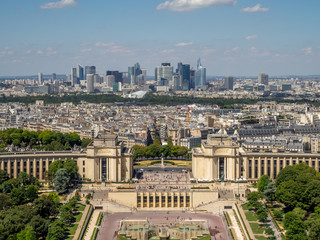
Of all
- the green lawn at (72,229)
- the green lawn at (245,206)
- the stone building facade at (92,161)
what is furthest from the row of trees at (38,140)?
the green lawn at (245,206)

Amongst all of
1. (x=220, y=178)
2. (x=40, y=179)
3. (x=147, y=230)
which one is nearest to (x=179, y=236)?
(x=147, y=230)

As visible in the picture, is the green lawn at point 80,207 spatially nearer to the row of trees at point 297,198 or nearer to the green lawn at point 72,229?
the green lawn at point 72,229

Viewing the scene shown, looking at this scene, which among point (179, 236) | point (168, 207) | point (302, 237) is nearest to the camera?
point (302, 237)

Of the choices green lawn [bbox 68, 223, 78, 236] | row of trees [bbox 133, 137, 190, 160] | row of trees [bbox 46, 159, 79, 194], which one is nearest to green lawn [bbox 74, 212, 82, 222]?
green lawn [bbox 68, 223, 78, 236]

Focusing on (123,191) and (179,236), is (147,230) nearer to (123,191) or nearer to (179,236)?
(179,236)

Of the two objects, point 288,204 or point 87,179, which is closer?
point 288,204

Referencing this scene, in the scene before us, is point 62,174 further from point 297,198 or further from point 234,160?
point 297,198
